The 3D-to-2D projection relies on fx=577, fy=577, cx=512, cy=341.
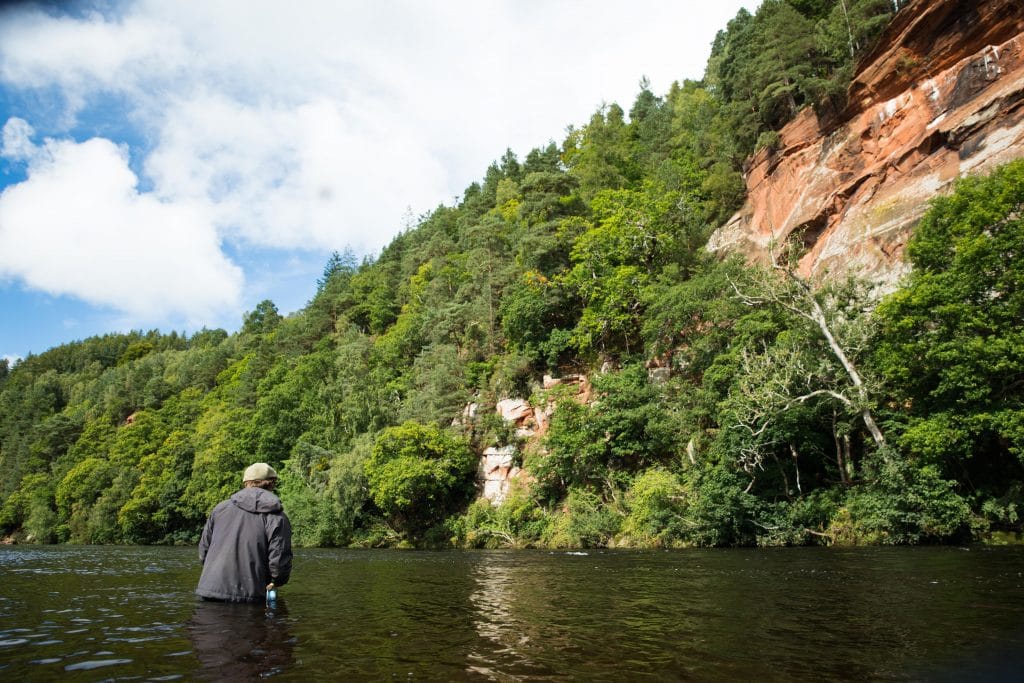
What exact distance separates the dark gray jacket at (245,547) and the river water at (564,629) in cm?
38

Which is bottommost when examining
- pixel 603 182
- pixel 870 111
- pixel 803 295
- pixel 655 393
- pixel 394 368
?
pixel 655 393

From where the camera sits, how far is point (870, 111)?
127 ft

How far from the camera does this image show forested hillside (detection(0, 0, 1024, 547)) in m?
21.7

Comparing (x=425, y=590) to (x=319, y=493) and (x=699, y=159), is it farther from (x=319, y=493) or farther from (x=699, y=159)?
(x=699, y=159)

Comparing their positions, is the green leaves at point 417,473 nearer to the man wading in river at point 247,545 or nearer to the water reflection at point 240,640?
the water reflection at point 240,640

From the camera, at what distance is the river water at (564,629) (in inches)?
233

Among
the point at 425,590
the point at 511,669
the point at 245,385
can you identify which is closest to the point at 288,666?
the point at 511,669

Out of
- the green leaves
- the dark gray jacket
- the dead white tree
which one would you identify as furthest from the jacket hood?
→ the green leaves

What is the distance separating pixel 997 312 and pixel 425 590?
69.0 feet

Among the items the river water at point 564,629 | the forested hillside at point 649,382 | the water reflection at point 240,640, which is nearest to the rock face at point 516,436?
the forested hillside at point 649,382

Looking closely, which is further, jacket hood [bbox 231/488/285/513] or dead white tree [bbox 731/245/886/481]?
dead white tree [bbox 731/245/886/481]

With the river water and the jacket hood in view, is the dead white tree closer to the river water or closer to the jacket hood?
the river water

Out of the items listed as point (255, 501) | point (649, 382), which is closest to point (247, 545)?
point (255, 501)

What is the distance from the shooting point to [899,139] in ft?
119
